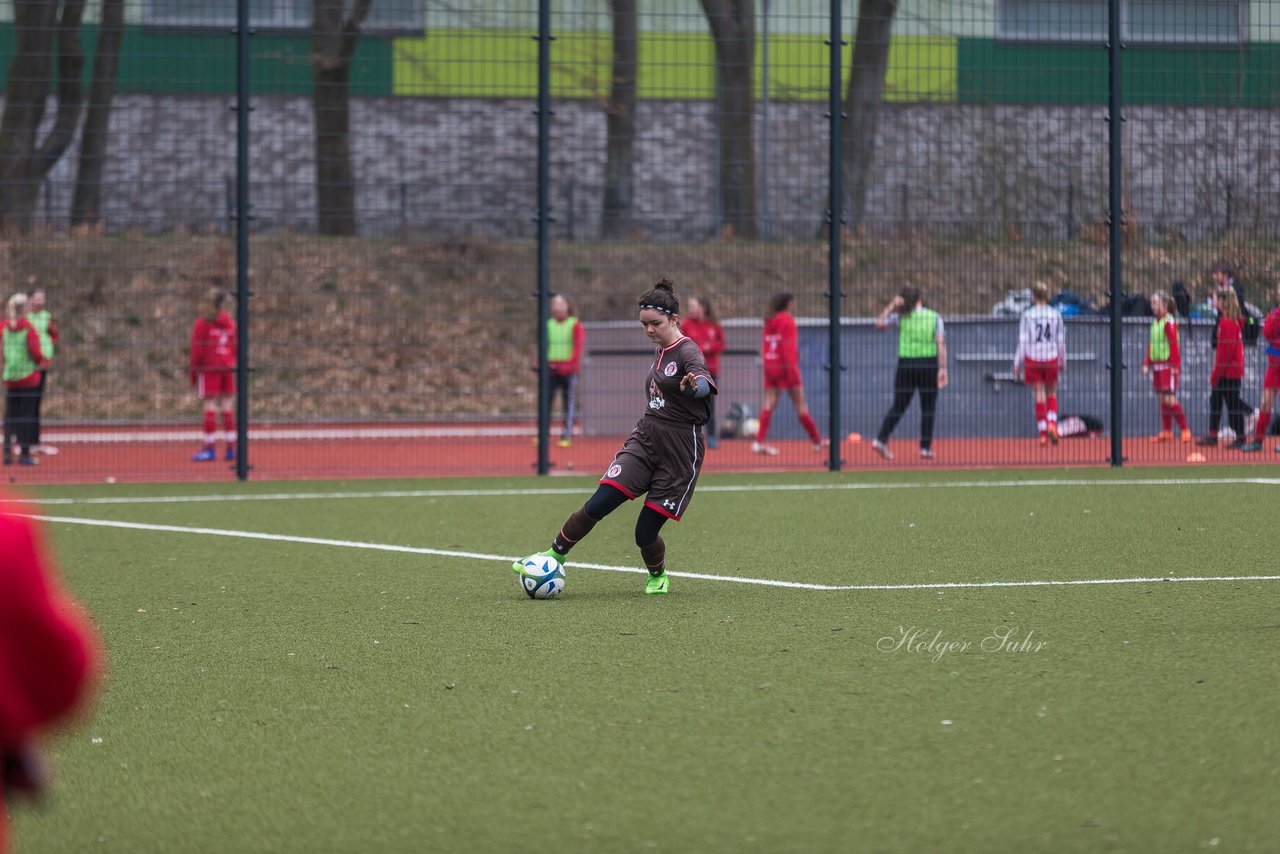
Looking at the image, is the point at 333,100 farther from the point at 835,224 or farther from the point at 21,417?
the point at 835,224

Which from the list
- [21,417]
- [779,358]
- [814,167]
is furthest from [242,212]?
[814,167]

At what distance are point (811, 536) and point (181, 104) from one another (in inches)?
389

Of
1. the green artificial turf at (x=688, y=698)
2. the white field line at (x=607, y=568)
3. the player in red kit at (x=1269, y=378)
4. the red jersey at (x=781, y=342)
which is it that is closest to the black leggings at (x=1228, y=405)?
Answer: the player in red kit at (x=1269, y=378)

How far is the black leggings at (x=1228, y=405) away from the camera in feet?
54.2

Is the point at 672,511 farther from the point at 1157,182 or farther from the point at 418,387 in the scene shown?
the point at 418,387

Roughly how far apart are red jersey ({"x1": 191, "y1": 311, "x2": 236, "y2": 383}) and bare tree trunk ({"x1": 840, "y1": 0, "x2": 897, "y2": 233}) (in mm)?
6526

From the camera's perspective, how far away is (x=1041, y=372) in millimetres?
16469

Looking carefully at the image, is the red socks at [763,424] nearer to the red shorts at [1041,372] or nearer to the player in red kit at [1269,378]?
the red shorts at [1041,372]

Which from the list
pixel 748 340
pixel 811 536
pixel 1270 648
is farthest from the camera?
pixel 748 340

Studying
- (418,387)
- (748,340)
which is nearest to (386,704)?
(748,340)

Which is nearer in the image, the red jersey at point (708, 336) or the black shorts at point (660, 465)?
the black shorts at point (660, 465)

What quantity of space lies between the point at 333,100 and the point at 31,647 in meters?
14.7

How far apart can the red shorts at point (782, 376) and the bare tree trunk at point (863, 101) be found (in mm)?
1999

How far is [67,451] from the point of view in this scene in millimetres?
17250
